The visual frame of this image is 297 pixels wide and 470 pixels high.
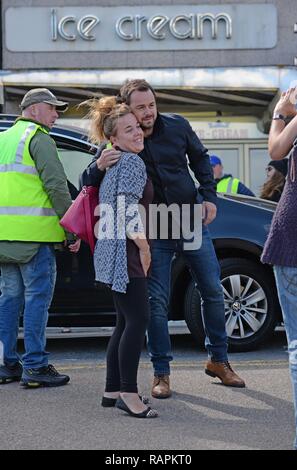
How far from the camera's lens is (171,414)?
4926 mm

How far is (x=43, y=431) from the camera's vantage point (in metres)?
4.57

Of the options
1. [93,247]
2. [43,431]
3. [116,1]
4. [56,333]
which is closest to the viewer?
[43,431]

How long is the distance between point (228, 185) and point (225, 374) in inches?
149

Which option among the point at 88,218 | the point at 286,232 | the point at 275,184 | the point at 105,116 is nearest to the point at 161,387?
the point at 88,218

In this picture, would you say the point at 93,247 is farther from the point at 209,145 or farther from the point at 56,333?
the point at 209,145

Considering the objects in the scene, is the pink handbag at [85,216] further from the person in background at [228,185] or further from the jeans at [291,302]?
the person in background at [228,185]

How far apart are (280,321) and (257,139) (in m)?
8.66

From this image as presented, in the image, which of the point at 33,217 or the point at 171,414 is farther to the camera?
the point at 33,217

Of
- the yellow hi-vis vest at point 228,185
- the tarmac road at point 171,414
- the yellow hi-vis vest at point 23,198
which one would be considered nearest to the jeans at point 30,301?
the yellow hi-vis vest at point 23,198

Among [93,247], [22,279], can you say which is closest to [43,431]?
[93,247]

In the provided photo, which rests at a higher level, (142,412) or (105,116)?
(105,116)

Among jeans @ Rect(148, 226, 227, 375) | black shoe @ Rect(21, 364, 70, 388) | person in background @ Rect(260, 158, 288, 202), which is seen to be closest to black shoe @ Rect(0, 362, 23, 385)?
black shoe @ Rect(21, 364, 70, 388)

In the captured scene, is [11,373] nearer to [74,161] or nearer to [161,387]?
[161,387]

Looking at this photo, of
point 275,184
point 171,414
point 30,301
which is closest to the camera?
point 171,414
